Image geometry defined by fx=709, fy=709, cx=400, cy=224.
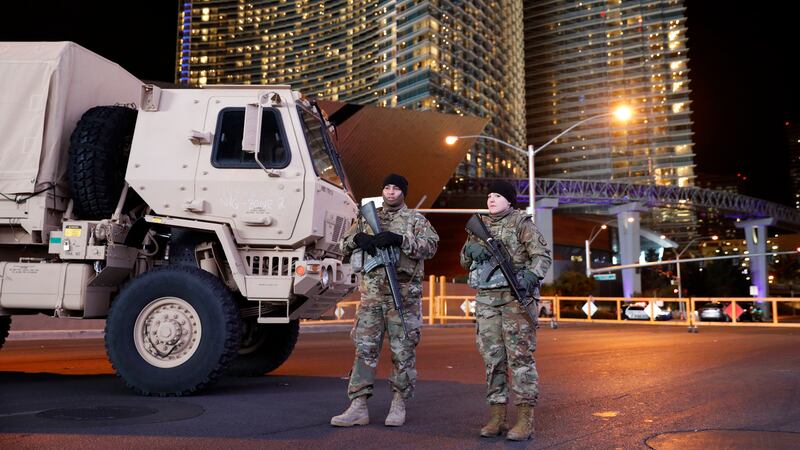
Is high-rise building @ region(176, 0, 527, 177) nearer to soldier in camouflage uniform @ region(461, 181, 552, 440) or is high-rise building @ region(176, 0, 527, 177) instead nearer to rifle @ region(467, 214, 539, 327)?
soldier in camouflage uniform @ region(461, 181, 552, 440)

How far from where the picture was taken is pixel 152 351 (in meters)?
6.98

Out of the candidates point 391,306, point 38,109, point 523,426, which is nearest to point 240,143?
point 38,109

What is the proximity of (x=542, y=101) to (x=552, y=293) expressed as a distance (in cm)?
13572

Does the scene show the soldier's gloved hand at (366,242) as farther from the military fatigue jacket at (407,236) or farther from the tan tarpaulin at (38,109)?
the tan tarpaulin at (38,109)

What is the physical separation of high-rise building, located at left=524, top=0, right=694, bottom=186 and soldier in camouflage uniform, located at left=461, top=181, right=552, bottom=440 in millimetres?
166264

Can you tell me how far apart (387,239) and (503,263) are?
0.91 m

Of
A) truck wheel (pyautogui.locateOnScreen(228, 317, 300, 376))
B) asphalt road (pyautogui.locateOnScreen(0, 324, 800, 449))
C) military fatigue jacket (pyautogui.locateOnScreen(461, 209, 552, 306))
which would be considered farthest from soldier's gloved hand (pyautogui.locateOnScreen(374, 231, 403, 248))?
truck wheel (pyautogui.locateOnScreen(228, 317, 300, 376))

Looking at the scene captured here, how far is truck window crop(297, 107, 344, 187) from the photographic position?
7.43 metres

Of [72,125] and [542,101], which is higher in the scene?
[542,101]

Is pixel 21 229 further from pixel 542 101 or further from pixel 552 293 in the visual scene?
pixel 542 101

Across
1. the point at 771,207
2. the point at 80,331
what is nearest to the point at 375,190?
the point at 80,331

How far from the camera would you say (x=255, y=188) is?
7.20 metres

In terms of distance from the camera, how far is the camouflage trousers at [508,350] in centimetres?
512

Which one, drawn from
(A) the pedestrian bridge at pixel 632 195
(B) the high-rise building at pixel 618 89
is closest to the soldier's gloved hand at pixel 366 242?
(A) the pedestrian bridge at pixel 632 195
